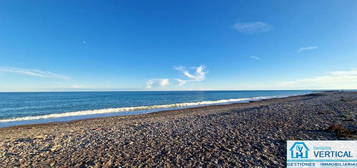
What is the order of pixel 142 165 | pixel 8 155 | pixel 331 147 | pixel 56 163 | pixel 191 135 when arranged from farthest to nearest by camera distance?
pixel 191 135 → pixel 8 155 → pixel 331 147 → pixel 56 163 → pixel 142 165

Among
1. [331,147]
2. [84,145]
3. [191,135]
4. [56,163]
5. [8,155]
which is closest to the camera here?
[56,163]

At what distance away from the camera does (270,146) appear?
18.9 feet

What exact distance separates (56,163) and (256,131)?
30.8 feet

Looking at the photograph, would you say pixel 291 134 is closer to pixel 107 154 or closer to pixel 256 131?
pixel 256 131

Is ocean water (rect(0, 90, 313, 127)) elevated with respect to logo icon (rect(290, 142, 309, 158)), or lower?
lower

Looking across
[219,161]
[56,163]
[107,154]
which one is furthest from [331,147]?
[56,163]

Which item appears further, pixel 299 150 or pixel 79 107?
pixel 79 107

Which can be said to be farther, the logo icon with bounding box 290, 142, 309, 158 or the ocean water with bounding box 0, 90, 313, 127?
the ocean water with bounding box 0, 90, 313, 127

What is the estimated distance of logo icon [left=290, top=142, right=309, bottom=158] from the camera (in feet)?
17.0

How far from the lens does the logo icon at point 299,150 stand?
17.0 feet

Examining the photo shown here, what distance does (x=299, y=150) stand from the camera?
5.39 m

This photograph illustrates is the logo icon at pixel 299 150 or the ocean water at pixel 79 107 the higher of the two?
the logo icon at pixel 299 150

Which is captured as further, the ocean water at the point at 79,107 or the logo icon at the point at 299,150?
the ocean water at the point at 79,107

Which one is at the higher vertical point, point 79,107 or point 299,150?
point 299,150
